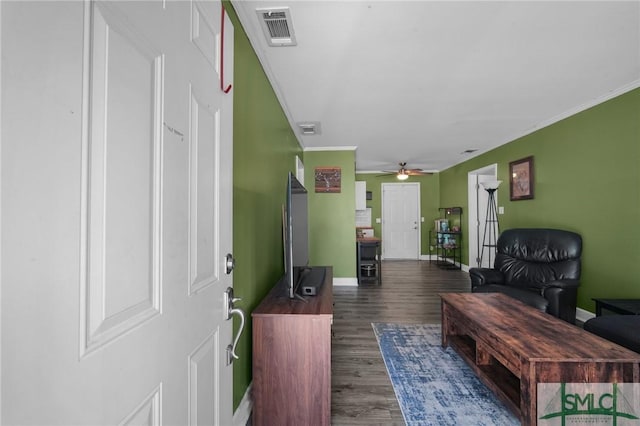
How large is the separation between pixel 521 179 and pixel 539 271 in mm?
1729

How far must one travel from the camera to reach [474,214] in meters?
5.68

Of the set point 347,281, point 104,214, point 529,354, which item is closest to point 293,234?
point 104,214

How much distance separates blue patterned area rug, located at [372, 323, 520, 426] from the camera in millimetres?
1642

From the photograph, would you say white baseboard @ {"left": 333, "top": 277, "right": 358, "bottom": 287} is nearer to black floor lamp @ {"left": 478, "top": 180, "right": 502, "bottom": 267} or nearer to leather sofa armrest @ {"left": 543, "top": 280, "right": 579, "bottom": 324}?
black floor lamp @ {"left": 478, "top": 180, "right": 502, "bottom": 267}

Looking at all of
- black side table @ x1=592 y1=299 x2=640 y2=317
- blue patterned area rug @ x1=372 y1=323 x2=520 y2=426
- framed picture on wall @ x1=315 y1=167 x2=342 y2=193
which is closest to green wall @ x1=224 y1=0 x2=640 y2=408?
framed picture on wall @ x1=315 y1=167 x2=342 y2=193

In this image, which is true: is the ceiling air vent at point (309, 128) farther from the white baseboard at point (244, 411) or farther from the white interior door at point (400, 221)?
the white interior door at point (400, 221)

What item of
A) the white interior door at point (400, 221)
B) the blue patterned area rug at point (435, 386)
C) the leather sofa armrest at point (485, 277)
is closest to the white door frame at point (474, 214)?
the white interior door at point (400, 221)

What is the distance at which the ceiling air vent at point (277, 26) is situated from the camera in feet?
5.20

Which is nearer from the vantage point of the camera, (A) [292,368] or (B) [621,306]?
(A) [292,368]

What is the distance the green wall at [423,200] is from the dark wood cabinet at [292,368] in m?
6.18

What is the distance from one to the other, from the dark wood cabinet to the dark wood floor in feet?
1.04

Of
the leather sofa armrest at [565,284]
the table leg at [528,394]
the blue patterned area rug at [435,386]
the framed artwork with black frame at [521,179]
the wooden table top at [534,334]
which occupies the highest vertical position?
the framed artwork with black frame at [521,179]

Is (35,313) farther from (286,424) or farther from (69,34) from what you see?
(286,424)

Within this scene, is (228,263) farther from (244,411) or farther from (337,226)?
(337,226)
